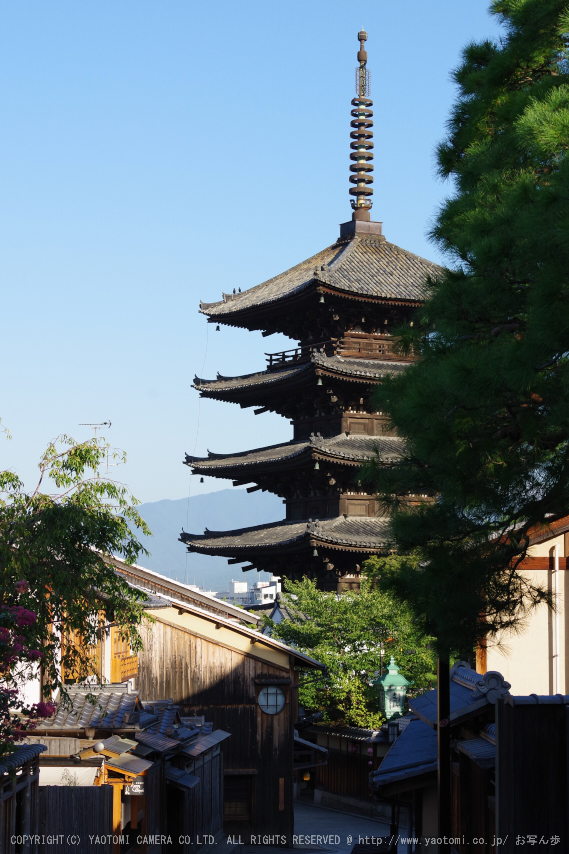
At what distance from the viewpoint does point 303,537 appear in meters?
32.0

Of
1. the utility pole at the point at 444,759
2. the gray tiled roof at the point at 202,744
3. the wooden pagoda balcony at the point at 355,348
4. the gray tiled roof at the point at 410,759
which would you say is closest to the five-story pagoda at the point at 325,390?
the wooden pagoda balcony at the point at 355,348

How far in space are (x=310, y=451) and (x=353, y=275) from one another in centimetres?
674

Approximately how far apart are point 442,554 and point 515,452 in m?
1.26

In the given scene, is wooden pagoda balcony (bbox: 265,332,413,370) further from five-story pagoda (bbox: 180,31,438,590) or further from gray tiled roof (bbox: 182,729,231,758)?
gray tiled roof (bbox: 182,729,231,758)

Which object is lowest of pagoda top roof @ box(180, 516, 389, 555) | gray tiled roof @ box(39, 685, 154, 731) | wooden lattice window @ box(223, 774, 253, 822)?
wooden lattice window @ box(223, 774, 253, 822)

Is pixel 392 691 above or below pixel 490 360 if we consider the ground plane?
below

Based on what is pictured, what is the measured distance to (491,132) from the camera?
1050 cm

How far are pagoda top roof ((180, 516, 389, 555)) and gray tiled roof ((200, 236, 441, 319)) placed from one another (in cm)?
753

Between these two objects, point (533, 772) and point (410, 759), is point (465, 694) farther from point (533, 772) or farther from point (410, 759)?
point (533, 772)

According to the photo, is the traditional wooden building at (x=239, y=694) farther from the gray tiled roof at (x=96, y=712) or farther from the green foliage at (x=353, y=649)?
the gray tiled roof at (x=96, y=712)

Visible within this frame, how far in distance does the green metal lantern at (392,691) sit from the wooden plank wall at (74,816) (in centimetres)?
1542

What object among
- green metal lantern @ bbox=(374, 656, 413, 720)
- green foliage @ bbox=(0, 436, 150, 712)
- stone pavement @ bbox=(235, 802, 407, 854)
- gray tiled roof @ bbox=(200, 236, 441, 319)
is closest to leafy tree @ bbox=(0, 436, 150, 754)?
green foliage @ bbox=(0, 436, 150, 712)

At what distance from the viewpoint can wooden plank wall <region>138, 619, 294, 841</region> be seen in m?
25.3

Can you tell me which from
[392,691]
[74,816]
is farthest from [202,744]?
[392,691]
